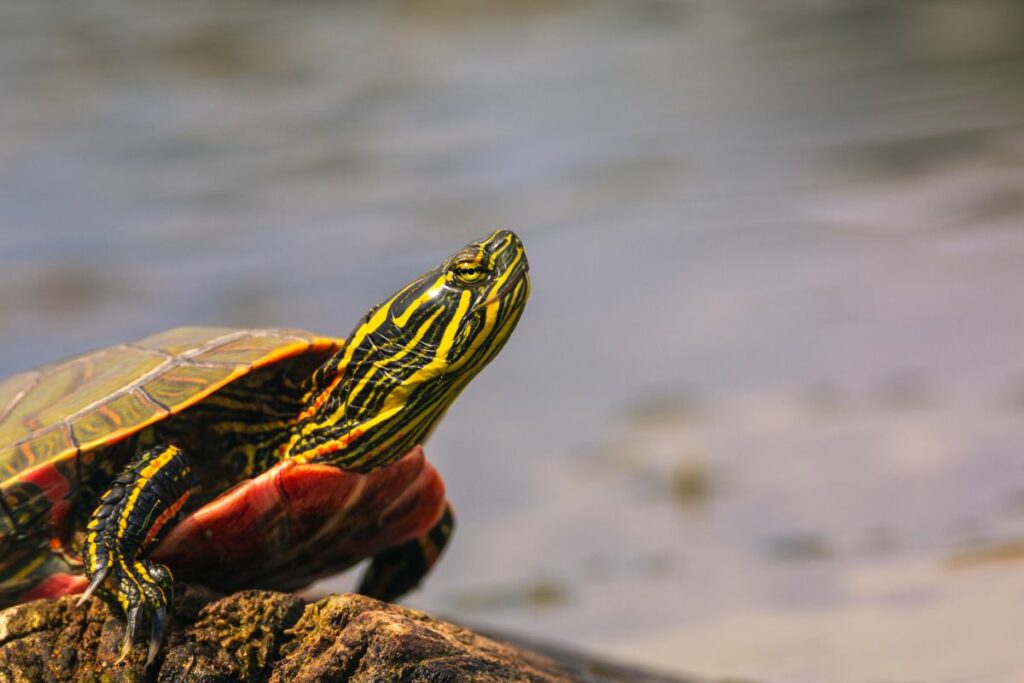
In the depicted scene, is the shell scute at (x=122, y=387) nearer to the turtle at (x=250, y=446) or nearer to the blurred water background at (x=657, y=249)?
the turtle at (x=250, y=446)

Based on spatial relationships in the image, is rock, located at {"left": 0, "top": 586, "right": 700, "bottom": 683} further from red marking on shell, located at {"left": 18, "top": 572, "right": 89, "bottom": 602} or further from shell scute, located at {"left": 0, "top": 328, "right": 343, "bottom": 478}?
shell scute, located at {"left": 0, "top": 328, "right": 343, "bottom": 478}

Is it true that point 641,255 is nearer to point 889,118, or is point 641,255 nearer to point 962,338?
point 962,338

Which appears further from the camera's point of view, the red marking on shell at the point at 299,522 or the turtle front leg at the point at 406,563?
the turtle front leg at the point at 406,563

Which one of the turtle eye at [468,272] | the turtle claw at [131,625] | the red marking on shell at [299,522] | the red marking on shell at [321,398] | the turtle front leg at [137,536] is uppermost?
the turtle eye at [468,272]

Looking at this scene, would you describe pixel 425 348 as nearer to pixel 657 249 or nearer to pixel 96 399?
pixel 96 399

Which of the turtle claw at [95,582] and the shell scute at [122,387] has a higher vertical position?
→ the shell scute at [122,387]

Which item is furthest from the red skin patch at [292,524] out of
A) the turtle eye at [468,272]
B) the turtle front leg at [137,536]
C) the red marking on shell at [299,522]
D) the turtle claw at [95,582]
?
the turtle eye at [468,272]
